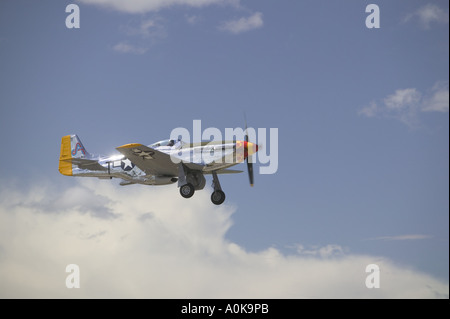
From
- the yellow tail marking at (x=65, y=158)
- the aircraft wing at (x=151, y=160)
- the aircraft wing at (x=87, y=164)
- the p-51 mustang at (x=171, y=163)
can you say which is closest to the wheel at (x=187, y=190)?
the p-51 mustang at (x=171, y=163)

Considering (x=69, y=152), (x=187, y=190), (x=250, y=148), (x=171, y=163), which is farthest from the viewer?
(x=69, y=152)

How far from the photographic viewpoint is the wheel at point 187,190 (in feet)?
99.2

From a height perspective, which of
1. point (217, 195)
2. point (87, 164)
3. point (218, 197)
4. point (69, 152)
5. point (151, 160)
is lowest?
point (218, 197)

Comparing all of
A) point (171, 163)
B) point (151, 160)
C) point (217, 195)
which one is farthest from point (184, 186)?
point (151, 160)

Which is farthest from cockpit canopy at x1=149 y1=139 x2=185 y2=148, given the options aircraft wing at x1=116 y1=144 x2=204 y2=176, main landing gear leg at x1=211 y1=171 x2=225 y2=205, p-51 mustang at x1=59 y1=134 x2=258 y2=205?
main landing gear leg at x1=211 y1=171 x2=225 y2=205

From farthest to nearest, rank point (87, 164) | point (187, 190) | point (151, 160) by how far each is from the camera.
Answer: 1. point (87, 164)
2. point (151, 160)
3. point (187, 190)

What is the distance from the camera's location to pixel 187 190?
30234 mm

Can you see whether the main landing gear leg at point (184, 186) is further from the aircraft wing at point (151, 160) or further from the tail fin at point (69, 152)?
the tail fin at point (69, 152)

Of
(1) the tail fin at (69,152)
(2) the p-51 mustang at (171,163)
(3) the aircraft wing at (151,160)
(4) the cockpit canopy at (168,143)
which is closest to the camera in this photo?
(3) the aircraft wing at (151,160)

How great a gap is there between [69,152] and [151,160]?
7243 millimetres

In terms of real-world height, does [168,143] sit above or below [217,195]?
above

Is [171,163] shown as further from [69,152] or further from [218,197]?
[69,152]
